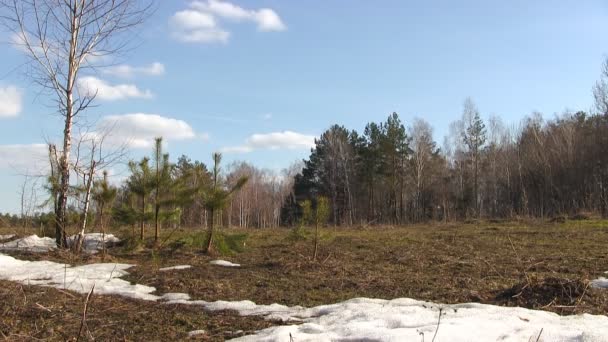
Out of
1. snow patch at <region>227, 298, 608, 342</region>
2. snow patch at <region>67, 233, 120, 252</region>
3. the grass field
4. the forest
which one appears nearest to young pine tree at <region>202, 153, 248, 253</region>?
the grass field

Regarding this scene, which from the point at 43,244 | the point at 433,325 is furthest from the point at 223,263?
the point at 433,325

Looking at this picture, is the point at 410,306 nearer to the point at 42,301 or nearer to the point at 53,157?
the point at 42,301

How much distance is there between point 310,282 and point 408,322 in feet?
8.91

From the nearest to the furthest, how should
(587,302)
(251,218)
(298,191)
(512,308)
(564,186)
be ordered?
(512,308) < (587,302) < (564,186) < (298,191) < (251,218)

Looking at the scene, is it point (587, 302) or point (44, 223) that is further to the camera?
point (44, 223)

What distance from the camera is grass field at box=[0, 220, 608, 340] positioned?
456 cm

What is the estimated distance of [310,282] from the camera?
6.76 m

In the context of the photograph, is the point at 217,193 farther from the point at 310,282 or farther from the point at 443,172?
the point at 443,172

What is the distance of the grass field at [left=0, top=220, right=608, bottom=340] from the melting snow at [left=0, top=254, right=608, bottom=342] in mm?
333

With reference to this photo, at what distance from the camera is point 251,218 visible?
5422cm

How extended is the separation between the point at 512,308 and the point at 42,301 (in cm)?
496

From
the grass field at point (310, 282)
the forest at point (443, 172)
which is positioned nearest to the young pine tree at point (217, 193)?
the grass field at point (310, 282)

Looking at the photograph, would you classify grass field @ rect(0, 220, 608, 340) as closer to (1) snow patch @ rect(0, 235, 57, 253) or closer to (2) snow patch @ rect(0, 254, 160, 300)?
(2) snow patch @ rect(0, 254, 160, 300)

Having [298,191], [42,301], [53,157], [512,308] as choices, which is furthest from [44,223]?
[298,191]
